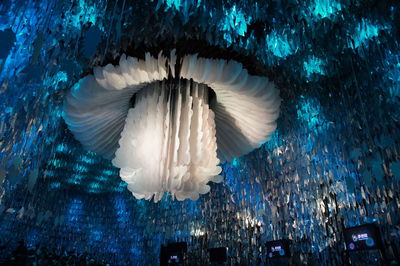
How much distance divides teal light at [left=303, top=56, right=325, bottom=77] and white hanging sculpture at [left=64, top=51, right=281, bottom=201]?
1.73 feet

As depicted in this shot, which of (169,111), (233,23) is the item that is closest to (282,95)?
(233,23)

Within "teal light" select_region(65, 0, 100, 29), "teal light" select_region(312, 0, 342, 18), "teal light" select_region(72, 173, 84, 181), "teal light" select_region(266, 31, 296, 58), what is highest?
"teal light" select_region(312, 0, 342, 18)

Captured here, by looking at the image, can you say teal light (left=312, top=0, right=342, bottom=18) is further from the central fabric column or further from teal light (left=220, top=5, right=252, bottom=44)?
the central fabric column

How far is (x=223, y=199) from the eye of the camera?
5082mm

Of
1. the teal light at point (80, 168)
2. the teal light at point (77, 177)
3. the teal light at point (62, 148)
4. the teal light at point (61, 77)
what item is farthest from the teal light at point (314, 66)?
the teal light at point (77, 177)

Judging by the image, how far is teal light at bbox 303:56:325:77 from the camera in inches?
130

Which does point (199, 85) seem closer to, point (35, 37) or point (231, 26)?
point (231, 26)

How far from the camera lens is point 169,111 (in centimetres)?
303

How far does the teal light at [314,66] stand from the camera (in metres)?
3.30

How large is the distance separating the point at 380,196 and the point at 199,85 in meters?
2.05

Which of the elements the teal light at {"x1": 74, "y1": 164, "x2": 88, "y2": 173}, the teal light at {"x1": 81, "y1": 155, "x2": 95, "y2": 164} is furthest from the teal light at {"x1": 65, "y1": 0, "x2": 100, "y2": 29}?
the teal light at {"x1": 74, "y1": 164, "x2": 88, "y2": 173}

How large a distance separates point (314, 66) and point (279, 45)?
57cm

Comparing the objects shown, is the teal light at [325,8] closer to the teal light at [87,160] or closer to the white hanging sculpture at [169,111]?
the white hanging sculpture at [169,111]

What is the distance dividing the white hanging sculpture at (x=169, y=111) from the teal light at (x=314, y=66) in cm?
53
